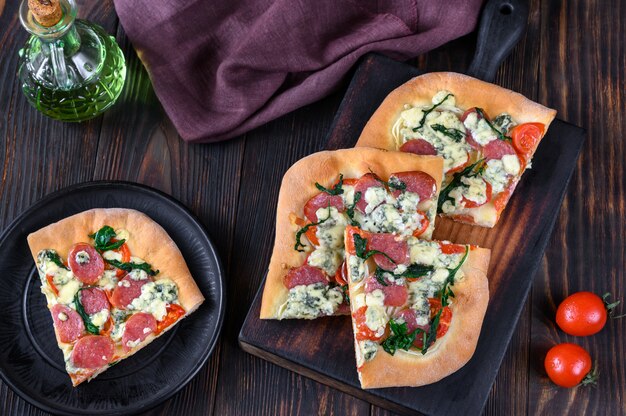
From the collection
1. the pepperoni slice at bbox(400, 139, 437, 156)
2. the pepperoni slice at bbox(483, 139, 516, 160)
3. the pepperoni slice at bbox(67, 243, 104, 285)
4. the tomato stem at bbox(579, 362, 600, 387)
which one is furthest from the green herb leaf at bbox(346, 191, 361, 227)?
the tomato stem at bbox(579, 362, 600, 387)

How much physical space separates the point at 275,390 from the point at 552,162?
180 cm

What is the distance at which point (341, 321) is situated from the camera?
167 inches

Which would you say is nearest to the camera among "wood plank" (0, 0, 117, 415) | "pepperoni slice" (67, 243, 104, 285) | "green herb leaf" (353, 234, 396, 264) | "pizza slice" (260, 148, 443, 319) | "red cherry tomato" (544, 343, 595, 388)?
"green herb leaf" (353, 234, 396, 264)

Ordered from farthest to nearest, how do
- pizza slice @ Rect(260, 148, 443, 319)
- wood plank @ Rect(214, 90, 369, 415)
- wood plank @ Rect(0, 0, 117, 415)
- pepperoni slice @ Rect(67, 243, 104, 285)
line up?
wood plank @ Rect(0, 0, 117, 415) → wood plank @ Rect(214, 90, 369, 415) → pepperoni slice @ Rect(67, 243, 104, 285) → pizza slice @ Rect(260, 148, 443, 319)

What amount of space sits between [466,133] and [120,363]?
199 centimetres

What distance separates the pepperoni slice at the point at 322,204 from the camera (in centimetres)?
412

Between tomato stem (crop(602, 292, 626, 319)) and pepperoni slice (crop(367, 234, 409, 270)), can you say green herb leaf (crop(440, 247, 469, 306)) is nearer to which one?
pepperoni slice (crop(367, 234, 409, 270))

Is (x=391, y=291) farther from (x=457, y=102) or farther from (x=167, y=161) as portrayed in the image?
(x=167, y=161)

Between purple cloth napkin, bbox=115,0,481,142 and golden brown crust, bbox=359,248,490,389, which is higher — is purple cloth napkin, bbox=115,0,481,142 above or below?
above

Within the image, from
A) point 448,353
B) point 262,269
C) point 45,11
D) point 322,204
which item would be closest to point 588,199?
point 448,353

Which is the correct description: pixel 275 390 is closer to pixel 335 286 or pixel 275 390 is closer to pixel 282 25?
pixel 335 286

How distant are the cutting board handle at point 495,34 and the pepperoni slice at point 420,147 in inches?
21.7

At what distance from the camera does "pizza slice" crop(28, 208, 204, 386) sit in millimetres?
4141

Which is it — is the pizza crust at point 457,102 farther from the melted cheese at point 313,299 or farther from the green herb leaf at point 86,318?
the green herb leaf at point 86,318
